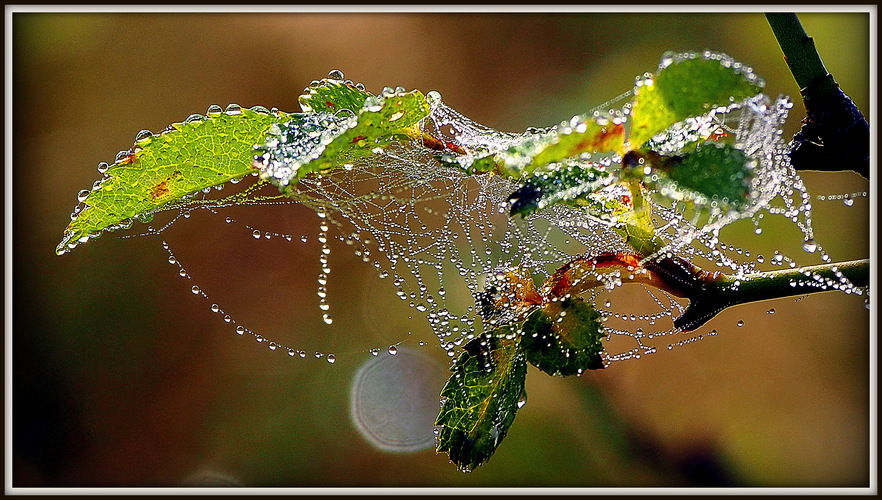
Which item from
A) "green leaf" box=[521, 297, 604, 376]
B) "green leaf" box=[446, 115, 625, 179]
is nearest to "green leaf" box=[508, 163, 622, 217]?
"green leaf" box=[446, 115, 625, 179]

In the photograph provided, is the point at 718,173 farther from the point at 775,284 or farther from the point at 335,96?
the point at 335,96

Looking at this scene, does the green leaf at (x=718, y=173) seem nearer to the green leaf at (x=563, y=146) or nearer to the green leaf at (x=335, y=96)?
the green leaf at (x=563, y=146)

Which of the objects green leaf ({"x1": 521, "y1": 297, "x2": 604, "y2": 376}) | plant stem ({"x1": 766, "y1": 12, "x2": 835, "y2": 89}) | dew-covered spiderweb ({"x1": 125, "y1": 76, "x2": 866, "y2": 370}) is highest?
plant stem ({"x1": 766, "y1": 12, "x2": 835, "y2": 89})

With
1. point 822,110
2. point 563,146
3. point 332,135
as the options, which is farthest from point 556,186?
point 822,110

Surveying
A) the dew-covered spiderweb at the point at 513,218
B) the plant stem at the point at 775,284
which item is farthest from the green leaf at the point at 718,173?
the plant stem at the point at 775,284

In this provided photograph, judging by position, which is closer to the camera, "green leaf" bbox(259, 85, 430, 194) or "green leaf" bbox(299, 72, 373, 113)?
"green leaf" bbox(259, 85, 430, 194)

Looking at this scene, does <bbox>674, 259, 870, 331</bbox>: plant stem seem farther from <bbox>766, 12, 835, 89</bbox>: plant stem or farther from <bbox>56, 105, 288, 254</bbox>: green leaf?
<bbox>56, 105, 288, 254</bbox>: green leaf
